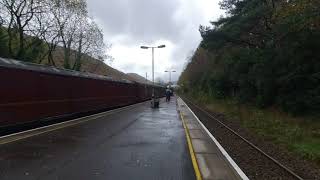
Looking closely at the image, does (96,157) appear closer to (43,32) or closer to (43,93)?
(43,93)

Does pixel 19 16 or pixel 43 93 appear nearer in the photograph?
pixel 43 93

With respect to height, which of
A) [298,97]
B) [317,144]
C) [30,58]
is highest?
[30,58]

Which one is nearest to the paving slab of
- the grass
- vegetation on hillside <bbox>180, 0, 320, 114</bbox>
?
the grass

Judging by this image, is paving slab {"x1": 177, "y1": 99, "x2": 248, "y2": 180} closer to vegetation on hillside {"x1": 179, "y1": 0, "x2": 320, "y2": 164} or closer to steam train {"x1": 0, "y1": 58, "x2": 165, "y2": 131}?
vegetation on hillside {"x1": 179, "y1": 0, "x2": 320, "y2": 164}

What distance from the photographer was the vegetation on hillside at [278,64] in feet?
61.0

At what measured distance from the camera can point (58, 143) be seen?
13.6 metres

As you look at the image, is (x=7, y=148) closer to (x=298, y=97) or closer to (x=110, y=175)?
(x=110, y=175)

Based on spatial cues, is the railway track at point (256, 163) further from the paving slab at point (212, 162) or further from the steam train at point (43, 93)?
the steam train at point (43, 93)

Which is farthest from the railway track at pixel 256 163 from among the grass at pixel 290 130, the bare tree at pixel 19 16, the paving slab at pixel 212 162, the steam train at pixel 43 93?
the bare tree at pixel 19 16

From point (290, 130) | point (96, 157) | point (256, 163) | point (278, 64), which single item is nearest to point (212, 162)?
point (256, 163)

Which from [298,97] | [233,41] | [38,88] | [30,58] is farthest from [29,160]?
[30,58]

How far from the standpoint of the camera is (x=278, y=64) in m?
27.2

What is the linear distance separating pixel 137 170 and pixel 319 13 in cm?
1213

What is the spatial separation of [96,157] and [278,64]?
62.1 ft
